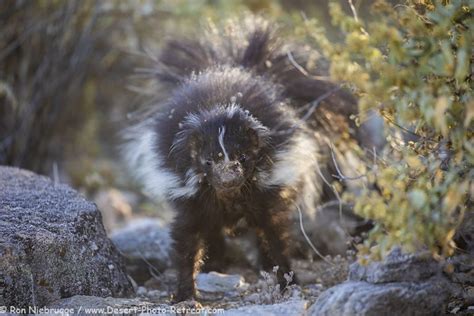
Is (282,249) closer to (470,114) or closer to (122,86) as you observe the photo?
(470,114)

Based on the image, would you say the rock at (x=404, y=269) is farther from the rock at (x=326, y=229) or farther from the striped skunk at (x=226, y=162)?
the rock at (x=326, y=229)

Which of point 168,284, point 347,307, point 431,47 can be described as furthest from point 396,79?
point 168,284

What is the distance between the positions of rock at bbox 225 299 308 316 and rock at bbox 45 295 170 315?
399 millimetres

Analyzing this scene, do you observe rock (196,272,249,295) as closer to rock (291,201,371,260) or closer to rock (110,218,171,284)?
rock (110,218,171,284)

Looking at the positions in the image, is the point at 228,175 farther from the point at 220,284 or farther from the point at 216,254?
the point at 216,254

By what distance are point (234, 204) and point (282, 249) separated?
48cm

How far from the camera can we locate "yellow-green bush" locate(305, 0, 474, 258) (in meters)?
3.18

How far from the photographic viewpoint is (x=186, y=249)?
4887 mm

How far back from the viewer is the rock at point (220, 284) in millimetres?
5078

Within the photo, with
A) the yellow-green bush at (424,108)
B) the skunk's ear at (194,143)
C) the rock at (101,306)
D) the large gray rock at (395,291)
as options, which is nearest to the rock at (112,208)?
the skunk's ear at (194,143)

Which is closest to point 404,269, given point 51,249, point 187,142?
point 187,142

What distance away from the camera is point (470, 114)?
2.97 meters

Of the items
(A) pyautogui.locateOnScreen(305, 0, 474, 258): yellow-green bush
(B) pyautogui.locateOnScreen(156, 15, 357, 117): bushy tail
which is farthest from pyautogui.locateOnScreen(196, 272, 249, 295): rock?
(A) pyautogui.locateOnScreen(305, 0, 474, 258): yellow-green bush

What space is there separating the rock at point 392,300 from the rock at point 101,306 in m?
0.96
